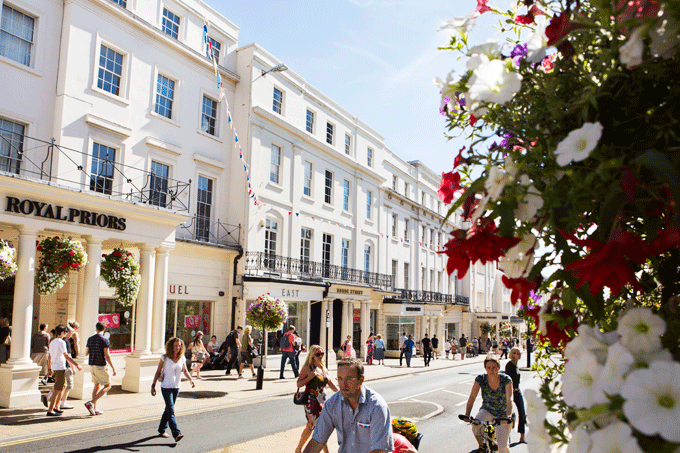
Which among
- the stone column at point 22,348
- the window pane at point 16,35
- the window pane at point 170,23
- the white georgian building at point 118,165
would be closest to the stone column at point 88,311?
the white georgian building at point 118,165

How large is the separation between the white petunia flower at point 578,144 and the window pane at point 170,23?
21.6 metres

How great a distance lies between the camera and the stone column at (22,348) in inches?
464

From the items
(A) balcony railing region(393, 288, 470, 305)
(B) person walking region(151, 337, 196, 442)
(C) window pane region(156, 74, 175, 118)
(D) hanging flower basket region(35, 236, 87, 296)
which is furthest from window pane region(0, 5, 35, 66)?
(A) balcony railing region(393, 288, 470, 305)

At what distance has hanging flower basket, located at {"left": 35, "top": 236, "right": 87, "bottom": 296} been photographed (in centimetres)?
1236

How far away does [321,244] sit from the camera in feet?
92.4

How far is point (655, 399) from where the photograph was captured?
0.86m

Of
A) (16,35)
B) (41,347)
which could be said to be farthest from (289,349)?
(16,35)

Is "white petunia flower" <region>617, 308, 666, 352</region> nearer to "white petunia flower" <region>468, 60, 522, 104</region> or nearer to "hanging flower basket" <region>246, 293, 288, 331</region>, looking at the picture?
"white petunia flower" <region>468, 60, 522, 104</region>

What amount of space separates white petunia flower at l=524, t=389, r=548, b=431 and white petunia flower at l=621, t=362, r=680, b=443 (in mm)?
287

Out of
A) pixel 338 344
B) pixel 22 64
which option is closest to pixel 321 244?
pixel 338 344

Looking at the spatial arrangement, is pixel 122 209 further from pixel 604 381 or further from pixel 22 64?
pixel 604 381

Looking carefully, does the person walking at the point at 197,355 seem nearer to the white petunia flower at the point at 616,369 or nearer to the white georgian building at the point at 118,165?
the white georgian building at the point at 118,165

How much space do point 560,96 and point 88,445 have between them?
1005 cm

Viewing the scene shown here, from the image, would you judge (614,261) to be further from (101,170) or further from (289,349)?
(289,349)
